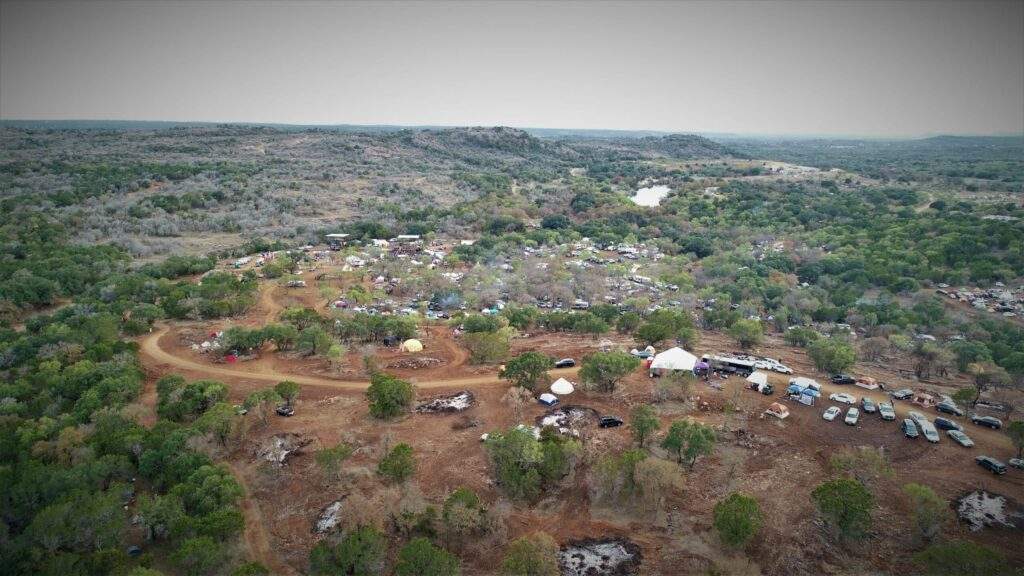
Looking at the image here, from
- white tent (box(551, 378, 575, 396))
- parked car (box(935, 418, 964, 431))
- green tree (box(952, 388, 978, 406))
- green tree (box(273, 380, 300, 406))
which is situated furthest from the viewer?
white tent (box(551, 378, 575, 396))

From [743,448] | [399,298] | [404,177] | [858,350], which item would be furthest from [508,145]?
[743,448]

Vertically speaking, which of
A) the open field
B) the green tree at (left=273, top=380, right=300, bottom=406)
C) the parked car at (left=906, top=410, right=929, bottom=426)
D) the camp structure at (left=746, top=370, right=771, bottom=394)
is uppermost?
the green tree at (left=273, top=380, right=300, bottom=406)

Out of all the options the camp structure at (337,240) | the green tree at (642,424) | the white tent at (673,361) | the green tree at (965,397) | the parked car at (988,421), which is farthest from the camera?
the camp structure at (337,240)

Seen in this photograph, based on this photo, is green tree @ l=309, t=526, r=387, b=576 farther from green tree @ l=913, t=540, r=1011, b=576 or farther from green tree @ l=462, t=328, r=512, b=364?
green tree @ l=913, t=540, r=1011, b=576

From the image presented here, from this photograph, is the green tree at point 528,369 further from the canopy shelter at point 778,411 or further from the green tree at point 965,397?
the green tree at point 965,397

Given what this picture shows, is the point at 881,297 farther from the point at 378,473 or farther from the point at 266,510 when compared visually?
the point at 266,510

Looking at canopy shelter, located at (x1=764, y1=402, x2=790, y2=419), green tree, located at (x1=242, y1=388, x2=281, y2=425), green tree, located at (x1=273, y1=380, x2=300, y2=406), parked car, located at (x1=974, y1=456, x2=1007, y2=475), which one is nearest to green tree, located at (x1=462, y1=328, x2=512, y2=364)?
green tree, located at (x1=273, y1=380, x2=300, y2=406)

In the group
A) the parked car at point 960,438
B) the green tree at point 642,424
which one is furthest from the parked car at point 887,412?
the green tree at point 642,424
